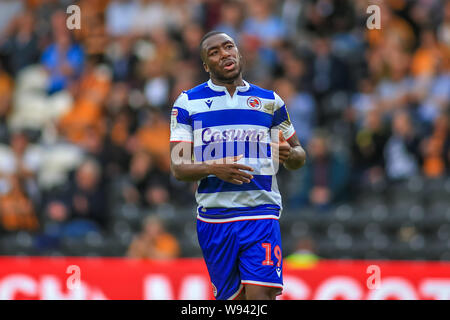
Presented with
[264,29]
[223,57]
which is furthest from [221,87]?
[264,29]

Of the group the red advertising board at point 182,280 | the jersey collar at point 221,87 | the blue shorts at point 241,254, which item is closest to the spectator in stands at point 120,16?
the red advertising board at point 182,280

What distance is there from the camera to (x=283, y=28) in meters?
15.0

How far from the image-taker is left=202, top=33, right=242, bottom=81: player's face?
592 cm

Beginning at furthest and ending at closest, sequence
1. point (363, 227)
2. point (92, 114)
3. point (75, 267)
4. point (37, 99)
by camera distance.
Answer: point (37, 99)
point (92, 114)
point (363, 227)
point (75, 267)

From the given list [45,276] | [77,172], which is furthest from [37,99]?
[45,276]

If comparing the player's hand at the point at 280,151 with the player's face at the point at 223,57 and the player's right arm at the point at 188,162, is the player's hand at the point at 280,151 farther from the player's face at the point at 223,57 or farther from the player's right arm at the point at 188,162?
the player's face at the point at 223,57

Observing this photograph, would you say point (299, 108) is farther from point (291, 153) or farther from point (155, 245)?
point (291, 153)

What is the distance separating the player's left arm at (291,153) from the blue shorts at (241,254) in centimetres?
48

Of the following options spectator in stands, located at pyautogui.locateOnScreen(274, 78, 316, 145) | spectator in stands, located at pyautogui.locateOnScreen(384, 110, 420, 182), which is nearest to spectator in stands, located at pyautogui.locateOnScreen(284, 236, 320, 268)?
spectator in stands, located at pyautogui.locateOnScreen(384, 110, 420, 182)

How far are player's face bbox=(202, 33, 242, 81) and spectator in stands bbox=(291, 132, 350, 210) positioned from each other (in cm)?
648

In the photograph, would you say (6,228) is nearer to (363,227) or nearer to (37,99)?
(37,99)

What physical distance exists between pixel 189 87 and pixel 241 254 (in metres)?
8.31
